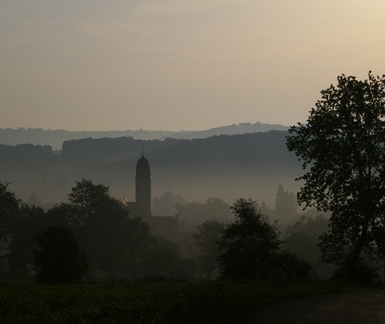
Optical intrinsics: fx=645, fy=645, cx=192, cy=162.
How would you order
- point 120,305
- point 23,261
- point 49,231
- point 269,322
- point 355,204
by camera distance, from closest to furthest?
point 269,322 → point 120,305 → point 355,204 → point 49,231 → point 23,261

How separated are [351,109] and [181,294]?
20.6 m

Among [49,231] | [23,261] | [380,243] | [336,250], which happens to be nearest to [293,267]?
[336,250]

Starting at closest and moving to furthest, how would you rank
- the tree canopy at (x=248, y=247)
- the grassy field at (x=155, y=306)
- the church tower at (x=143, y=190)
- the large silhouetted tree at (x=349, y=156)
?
the grassy field at (x=155, y=306), the large silhouetted tree at (x=349, y=156), the tree canopy at (x=248, y=247), the church tower at (x=143, y=190)

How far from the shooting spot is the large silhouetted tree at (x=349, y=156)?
35406mm

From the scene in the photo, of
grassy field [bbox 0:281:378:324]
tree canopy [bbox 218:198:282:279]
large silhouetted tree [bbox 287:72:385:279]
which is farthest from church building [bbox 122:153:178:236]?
grassy field [bbox 0:281:378:324]

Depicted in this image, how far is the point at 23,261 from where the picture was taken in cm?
9244

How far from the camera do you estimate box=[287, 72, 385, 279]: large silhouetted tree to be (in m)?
35.4

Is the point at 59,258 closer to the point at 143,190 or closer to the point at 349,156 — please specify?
the point at 349,156

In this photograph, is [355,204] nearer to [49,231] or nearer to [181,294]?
[181,294]

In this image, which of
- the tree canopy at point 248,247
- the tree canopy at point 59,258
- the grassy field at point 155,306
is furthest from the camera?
the tree canopy at point 59,258

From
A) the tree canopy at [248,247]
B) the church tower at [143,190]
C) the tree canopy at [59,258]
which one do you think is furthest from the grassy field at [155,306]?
the church tower at [143,190]

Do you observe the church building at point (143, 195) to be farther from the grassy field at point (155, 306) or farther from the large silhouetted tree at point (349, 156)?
the grassy field at point (155, 306)

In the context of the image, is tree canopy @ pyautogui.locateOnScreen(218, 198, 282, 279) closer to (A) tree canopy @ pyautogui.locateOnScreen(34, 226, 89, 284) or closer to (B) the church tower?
(A) tree canopy @ pyautogui.locateOnScreen(34, 226, 89, 284)

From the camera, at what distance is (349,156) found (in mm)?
35750
